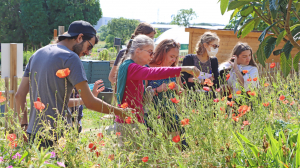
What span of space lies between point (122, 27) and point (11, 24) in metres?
40.1

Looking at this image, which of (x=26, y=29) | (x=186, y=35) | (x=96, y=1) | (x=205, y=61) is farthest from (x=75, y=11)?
(x=205, y=61)

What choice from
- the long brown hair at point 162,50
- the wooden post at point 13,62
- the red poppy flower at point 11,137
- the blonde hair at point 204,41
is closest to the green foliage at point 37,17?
the wooden post at point 13,62

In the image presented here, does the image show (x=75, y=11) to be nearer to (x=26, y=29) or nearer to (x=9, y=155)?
(x=26, y=29)

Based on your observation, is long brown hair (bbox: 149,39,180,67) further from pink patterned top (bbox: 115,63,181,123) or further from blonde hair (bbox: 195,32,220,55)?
blonde hair (bbox: 195,32,220,55)

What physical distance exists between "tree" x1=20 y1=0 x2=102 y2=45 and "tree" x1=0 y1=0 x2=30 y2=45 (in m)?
1.41

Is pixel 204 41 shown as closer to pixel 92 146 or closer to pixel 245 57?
pixel 245 57

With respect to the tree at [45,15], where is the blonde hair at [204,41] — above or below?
below

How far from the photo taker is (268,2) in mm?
1394

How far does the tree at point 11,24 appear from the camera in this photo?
34781mm

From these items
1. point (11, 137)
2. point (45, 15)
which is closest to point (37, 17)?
Result: point (45, 15)

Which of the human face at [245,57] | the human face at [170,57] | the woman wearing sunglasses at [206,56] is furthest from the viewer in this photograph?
the human face at [245,57]

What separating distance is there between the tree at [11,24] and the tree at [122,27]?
38.6 meters

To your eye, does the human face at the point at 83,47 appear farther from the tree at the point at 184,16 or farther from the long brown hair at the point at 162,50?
the tree at the point at 184,16

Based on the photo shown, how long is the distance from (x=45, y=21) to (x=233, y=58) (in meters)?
33.4
